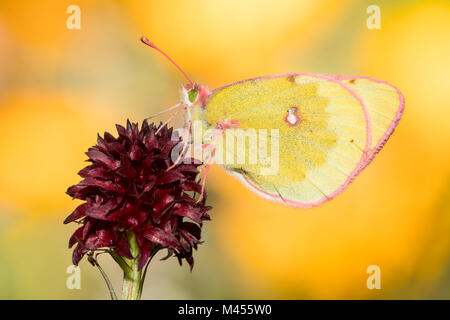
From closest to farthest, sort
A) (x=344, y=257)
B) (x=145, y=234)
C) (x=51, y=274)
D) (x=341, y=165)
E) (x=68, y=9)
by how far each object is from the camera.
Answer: (x=145, y=234) → (x=341, y=165) → (x=51, y=274) → (x=344, y=257) → (x=68, y=9)

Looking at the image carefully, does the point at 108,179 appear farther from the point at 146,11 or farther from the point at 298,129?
the point at 146,11

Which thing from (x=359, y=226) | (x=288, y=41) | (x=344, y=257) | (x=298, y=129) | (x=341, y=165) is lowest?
(x=344, y=257)

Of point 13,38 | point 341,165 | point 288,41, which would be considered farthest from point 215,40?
point 341,165

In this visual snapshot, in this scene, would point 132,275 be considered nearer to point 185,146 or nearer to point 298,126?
point 185,146

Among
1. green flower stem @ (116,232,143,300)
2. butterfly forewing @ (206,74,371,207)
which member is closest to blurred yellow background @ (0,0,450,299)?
butterfly forewing @ (206,74,371,207)

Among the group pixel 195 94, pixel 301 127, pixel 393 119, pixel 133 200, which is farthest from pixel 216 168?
pixel 133 200
